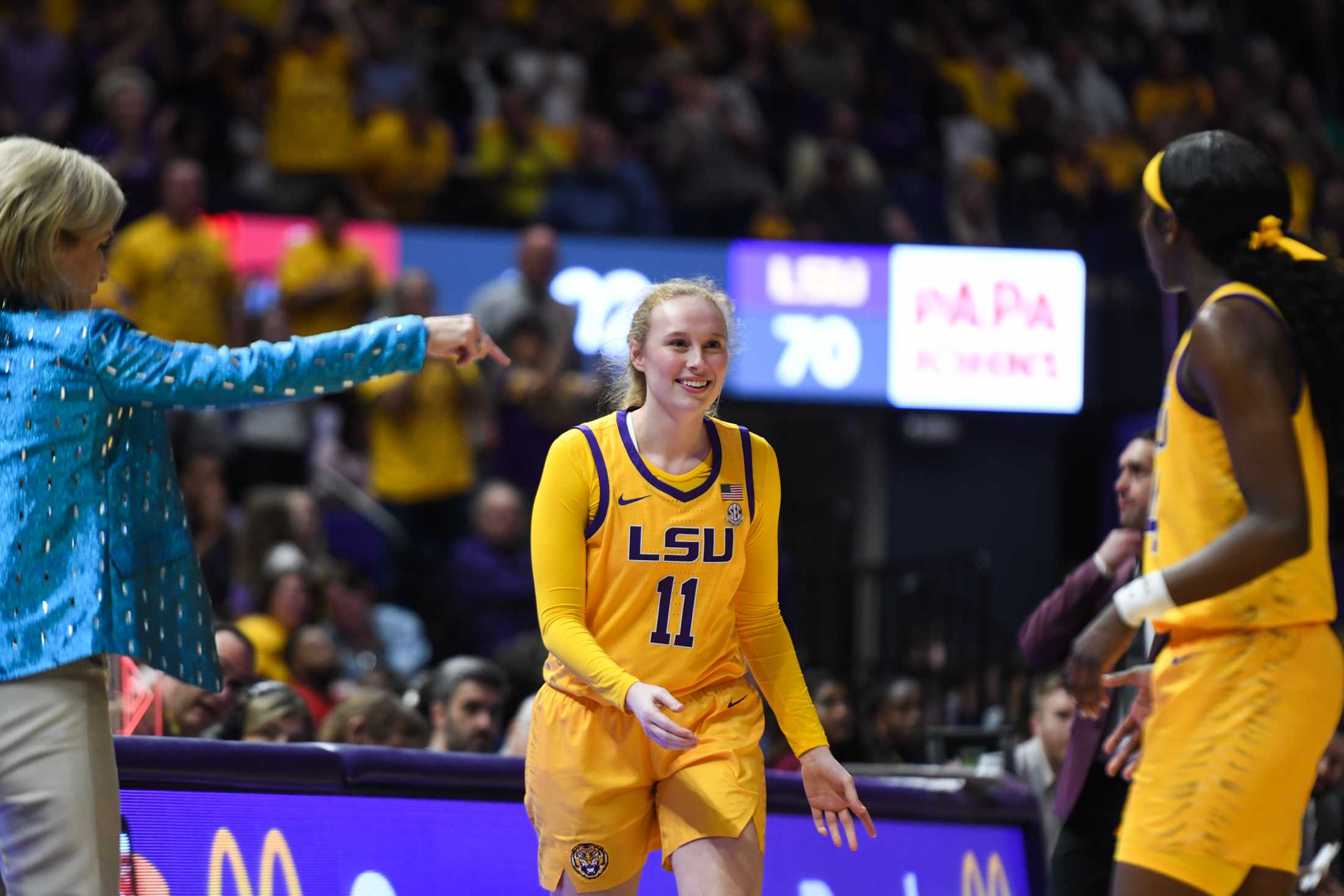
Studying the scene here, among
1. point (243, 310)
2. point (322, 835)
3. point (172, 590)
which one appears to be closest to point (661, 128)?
point (243, 310)

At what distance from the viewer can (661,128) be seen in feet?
40.6

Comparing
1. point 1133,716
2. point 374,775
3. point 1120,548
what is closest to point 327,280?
point 374,775

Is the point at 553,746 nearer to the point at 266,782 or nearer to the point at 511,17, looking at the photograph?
the point at 266,782

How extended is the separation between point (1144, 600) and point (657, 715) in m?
0.90

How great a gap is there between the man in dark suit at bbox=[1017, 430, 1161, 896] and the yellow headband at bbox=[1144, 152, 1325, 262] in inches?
48.4

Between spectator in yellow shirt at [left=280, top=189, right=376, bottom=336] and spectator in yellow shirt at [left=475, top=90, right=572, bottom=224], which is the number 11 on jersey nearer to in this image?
spectator in yellow shirt at [left=280, top=189, right=376, bottom=336]

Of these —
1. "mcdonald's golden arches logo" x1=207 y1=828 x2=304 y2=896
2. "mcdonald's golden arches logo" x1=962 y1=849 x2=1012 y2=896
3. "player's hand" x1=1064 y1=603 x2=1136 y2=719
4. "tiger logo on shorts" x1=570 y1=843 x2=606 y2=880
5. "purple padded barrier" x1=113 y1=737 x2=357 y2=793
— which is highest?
"player's hand" x1=1064 y1=603 x2=1136 y2=719

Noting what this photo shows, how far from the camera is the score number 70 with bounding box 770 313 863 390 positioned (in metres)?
11.4

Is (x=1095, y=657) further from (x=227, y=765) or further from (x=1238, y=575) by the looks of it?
(x=227, y=765)

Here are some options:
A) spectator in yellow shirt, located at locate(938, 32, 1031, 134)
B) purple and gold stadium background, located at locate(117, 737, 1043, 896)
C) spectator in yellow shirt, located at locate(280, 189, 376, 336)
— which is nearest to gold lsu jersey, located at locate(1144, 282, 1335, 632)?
purple and gold stadium background, located at locate(117, 737, 1043, 896)

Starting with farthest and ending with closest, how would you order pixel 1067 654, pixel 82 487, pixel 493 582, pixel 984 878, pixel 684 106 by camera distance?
pixel 684 106 < pixel 493 582 < pixel 984 878 < pixel 1067 654 < pixel 82 487

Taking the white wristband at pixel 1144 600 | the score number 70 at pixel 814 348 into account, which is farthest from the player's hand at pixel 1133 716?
the score number 70 at pixel 814 348

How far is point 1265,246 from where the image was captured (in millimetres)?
2893

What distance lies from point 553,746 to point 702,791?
0.32m
